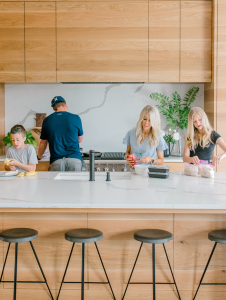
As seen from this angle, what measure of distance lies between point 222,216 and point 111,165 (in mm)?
1850

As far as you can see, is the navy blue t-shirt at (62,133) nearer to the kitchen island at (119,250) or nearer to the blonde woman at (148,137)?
the blonde woman at (148,137)

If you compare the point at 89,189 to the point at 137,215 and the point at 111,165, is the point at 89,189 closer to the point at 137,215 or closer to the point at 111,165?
the point at 137,215

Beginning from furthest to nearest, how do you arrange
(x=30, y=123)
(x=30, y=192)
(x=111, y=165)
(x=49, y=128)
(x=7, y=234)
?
1. (x=30, y=123)
2. (x=111, y=165)
3. (x=49, y=128)
4. (x=30, y=192)
5. (x=7, y=234)

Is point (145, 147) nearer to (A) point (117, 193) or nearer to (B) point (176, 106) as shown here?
(A) point (117, 193)

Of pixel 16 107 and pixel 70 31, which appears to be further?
pixel 16 107

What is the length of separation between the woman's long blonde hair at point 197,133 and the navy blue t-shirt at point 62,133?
1091 mm

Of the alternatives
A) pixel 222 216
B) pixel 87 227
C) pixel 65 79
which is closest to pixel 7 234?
pixel 87 227

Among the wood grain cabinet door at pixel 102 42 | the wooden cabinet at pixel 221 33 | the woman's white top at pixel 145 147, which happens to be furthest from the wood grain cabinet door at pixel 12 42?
the wooden cabinet at pixel 221 33

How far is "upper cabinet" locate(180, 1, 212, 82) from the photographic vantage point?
11.9 ft

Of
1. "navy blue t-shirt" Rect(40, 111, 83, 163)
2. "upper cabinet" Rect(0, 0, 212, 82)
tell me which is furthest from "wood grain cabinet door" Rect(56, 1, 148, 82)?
"navy blue t-shirt" Rect(40, 111, 83, 163)

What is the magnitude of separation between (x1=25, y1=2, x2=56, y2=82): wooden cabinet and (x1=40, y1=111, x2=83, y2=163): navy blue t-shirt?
768 mm

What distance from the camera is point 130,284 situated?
74.9 inches

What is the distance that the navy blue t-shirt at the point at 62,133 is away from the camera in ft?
10.2

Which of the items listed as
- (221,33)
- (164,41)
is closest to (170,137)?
(164,41)
